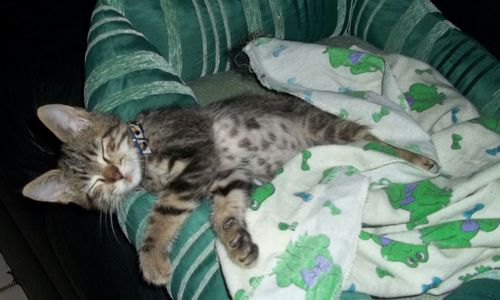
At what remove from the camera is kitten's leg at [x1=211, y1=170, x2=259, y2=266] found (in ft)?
3.60

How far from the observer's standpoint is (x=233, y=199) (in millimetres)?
1270

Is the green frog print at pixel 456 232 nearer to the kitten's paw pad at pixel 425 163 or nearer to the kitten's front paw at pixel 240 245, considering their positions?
the kitten's paw pad at pixel 425 163

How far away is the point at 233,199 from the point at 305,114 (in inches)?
18.8

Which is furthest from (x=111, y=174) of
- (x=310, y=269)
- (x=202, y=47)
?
(x=202, y=47)

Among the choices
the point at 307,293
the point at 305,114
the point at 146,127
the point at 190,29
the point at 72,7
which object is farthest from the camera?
the point at 72,7

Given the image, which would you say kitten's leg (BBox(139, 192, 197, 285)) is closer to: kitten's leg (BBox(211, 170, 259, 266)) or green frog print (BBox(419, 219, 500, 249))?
kitten's leg (BBox(211, 170, 259, 266))

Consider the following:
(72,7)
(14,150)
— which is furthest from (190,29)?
(14,150)

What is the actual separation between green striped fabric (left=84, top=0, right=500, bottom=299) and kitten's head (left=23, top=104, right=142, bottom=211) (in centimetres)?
7

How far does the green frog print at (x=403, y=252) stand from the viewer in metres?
1.12

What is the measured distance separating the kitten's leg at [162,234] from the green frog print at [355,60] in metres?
0.80

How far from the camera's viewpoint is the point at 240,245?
110cm

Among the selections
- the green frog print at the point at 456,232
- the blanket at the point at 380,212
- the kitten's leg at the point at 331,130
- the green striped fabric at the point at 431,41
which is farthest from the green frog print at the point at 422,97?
the green frog print at the point at 456,232

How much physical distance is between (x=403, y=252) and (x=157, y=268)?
2.03 ft

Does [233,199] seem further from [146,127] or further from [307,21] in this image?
[307,21]
